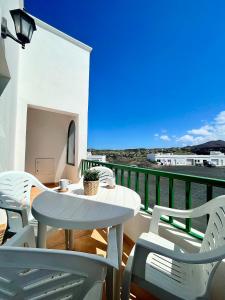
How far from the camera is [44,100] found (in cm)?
441

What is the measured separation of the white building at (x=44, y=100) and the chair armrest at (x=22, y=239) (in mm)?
2198

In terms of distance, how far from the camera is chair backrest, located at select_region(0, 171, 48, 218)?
1797 millimetres

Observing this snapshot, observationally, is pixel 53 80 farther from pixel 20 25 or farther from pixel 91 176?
pixel 91 176

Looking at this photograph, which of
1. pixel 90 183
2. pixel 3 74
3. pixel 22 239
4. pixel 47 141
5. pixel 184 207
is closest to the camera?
pixel 22 239

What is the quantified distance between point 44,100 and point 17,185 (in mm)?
3150

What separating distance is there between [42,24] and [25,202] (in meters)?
4.74

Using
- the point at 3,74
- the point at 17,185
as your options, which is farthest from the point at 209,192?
the point at 3,74

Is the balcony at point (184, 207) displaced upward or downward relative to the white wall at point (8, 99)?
downward

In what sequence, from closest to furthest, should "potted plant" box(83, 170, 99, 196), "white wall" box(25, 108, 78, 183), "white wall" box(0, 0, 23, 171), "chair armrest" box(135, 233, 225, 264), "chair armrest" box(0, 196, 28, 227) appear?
"chair armrest" box(135, 233, 225, 264) < "chair armrest" box(0, 196, 28, 227) < "potted plant" box(83, 170, 99, 196) < "white wall" box(0, 0, 23, 171) < "white wall" box(25, 108, 78, 183)

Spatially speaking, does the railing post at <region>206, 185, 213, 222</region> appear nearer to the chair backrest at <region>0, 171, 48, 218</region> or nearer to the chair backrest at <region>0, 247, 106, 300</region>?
the chair backrest at <region>0, 247, 106, 300</region>

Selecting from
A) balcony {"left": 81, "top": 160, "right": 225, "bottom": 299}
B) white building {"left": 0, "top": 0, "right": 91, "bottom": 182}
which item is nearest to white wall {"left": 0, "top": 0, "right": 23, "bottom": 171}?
Result: white building {"left": 0, "top": 0, "right": 91, "bottom": 182}

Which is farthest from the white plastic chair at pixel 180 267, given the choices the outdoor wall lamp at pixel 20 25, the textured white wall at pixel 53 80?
the textured white wall at pixel 53 80

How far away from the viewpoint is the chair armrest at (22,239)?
0.87 m

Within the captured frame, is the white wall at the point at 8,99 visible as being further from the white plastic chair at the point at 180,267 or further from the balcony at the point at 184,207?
the white plastic chair at the point at 180,267
